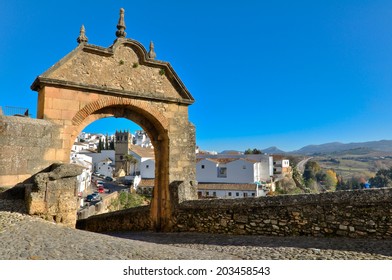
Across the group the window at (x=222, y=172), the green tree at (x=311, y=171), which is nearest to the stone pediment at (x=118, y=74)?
the window at (x=222, y=172)

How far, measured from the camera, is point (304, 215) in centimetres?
637

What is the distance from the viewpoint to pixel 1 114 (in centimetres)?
705

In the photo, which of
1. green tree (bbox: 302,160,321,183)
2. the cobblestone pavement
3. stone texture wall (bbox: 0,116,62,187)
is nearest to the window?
the cobblestone pavement

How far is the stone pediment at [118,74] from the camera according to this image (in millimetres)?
8133

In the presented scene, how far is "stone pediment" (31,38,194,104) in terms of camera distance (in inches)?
320

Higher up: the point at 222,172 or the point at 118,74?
the point at 118,74

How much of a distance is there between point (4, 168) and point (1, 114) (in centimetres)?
135

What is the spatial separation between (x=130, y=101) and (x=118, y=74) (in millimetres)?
944

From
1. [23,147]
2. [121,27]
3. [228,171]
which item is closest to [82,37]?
[121,27]

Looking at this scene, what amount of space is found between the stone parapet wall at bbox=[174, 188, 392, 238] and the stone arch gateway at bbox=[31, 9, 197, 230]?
158 cm

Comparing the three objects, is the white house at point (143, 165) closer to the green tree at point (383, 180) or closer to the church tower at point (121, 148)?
the church tower at point (121, 148)

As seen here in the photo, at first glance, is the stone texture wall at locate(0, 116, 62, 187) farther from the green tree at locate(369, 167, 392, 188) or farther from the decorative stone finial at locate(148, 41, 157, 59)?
the green tree at locate(369, 167, 392, 188)

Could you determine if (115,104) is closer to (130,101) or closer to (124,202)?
(130,101)
